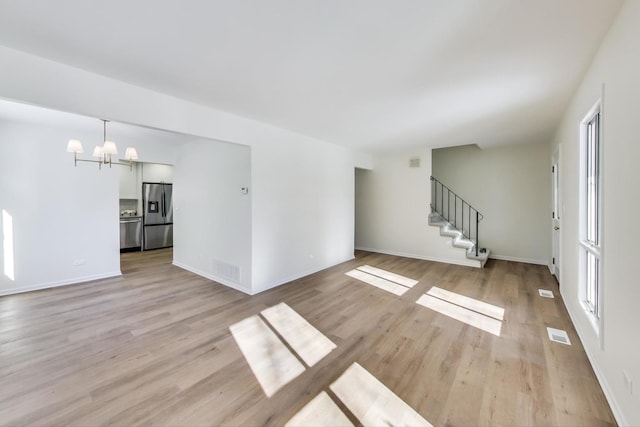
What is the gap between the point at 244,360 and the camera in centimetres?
234

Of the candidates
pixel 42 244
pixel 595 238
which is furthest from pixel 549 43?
pixel 42 244

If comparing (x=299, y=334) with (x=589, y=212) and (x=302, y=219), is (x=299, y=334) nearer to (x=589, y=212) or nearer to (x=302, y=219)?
(x=302, y=219)

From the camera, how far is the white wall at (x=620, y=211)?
1.44 meters

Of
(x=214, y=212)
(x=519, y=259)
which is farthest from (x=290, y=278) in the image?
(x=519, y=259)

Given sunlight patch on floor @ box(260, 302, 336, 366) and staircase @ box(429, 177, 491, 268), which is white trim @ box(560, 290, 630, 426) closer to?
sunlight patch on floor @ box(260, 302, 336, 366)

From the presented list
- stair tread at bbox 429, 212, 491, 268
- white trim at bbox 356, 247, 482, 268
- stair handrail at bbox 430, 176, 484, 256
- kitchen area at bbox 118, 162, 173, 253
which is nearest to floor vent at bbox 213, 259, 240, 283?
white trim at bbox 356, 247, 482, 268

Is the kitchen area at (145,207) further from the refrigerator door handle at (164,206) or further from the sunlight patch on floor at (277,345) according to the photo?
the sunlight patch on floor at (277,345)

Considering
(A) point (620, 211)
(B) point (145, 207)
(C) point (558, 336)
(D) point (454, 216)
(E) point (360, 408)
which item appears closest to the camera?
(A) point (620, 211)

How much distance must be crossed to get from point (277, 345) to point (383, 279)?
8.60ft

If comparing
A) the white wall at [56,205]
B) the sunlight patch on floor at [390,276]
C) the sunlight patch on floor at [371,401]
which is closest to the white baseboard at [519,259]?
the sunlight patch on floor at [390,276]

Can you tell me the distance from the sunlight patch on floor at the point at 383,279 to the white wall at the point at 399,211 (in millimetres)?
1589

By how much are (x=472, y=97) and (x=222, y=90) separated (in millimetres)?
2814

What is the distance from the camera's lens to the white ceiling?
63.1 inches

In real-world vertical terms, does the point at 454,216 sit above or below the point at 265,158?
below
